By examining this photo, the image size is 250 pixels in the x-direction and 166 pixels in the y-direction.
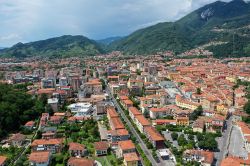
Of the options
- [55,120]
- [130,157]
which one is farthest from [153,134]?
[55,120]

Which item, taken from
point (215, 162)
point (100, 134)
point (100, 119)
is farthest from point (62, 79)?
point (215, 162)

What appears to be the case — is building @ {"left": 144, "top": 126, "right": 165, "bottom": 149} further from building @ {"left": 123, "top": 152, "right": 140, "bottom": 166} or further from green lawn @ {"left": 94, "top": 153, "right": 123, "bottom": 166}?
green lawn @ {"left": 94, "top": 153, "right": 123, "bottom": 166}

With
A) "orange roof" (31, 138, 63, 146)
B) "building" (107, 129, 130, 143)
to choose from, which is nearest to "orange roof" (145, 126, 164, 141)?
"building" (107, 129, 130, 143)

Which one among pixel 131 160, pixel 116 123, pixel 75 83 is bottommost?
pixel 131 160

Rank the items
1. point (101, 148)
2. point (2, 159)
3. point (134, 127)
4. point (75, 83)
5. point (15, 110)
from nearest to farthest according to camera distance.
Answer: point (2, 159), point (101, 148), point (134, 127), point (15, 110), point (75, 83)

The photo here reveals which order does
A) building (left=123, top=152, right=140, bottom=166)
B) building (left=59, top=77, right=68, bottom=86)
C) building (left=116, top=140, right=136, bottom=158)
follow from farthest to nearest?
building (left=59, top=77, right=68, bottom=86) → building (left=116, top=140, right=136, bottom=158) → building (left=123, top=152, right=140, bottom=166)

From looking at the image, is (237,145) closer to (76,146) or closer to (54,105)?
(76,146)
